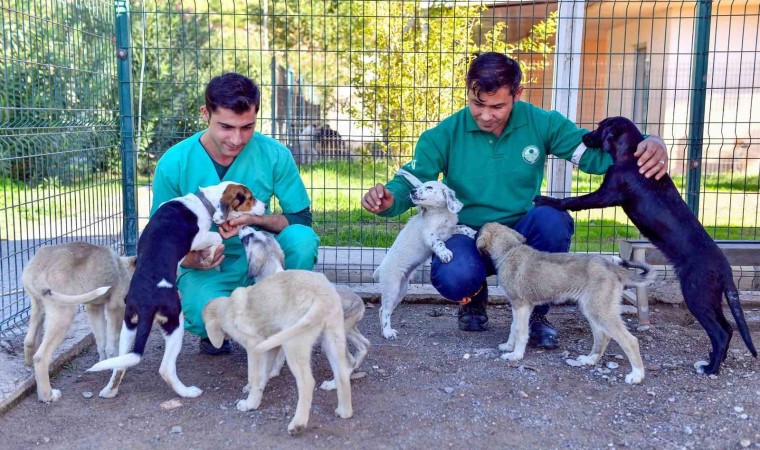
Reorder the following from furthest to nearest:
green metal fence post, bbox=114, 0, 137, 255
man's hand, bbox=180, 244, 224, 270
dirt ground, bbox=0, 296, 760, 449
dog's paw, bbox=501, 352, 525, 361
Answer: green metal fence post, bbox=114, 0, 137, 255, dog's paw, bbox=501, 352, 525, 361, man's hand, bbox=180, 244, 224, 270, dirt ground, bbox=0, 296, 760, 449

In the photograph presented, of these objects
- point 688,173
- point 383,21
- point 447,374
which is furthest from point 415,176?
point 383,21

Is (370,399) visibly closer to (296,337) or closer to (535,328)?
(296,337)

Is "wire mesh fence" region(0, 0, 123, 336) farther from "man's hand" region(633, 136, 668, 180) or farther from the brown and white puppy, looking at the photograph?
"man's hand" region(633, 136, 668, 180)

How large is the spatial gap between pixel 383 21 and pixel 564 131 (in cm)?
557

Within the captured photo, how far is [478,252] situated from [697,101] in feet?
8.79

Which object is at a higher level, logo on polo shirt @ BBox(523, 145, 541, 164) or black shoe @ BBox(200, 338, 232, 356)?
logo on polo shirt @ BBox(523, 145, 541, 164)

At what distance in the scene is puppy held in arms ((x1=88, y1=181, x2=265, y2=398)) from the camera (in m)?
3.72

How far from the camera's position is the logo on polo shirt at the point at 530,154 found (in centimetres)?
492

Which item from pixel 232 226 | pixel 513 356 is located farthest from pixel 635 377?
pixel 232 226

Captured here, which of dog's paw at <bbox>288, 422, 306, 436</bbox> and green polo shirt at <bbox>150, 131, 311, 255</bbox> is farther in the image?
green polo shirt at <bbox>150, 131, 311, 255</bbox>

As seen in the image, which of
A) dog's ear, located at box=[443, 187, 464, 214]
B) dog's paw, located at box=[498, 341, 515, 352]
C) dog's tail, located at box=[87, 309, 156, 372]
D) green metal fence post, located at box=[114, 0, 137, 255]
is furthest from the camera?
green metal fence post, located at box=[114, 0, 137, 255]

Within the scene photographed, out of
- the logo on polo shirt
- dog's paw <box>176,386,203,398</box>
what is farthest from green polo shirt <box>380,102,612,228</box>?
dog's paw <box>176,386,203,398</box>

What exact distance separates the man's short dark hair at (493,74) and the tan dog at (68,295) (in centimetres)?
240

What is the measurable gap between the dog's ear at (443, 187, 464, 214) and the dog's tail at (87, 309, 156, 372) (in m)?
2.09
